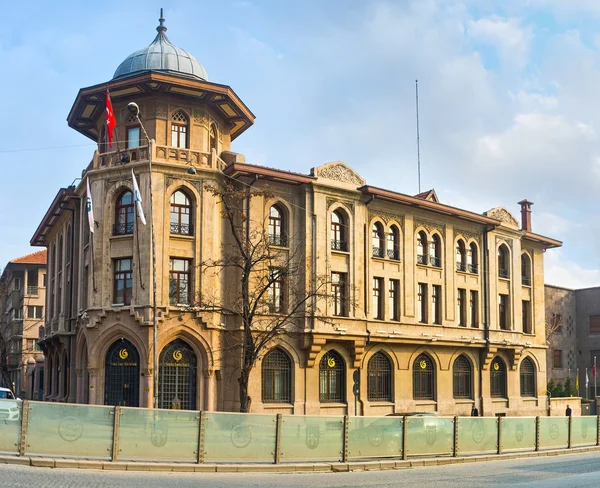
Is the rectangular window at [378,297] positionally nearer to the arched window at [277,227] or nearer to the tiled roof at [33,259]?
the arched window at [277,227]

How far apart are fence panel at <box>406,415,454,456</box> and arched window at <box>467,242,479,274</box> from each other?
2263cm

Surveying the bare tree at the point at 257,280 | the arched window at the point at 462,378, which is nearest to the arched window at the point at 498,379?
the arched window at the point at 462,378

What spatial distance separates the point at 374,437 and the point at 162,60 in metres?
22.5

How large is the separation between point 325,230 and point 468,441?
50.6 ft

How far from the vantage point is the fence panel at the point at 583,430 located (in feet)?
91.4

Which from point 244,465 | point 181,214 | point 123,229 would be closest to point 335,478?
point 244,465

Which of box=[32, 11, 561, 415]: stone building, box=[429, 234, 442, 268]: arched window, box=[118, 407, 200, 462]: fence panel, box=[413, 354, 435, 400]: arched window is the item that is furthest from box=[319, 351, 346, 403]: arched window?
box=[118, 407, 200, 462]: fence panel

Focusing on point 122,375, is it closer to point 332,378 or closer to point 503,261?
point 332,378

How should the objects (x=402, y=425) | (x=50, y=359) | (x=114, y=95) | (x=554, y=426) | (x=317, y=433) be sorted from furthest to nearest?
(x=50, y=359) < (x=114, y=95) < (x=554, y=426) < (x=402, y=425) < (x=317, y=433)

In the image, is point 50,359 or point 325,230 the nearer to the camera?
point 325,230

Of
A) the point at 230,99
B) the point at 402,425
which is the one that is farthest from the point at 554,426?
the point at 230,99

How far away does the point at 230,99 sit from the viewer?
115 ft

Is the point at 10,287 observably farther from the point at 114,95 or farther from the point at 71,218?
the point at 114,95

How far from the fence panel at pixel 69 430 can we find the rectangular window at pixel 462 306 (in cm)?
2880
